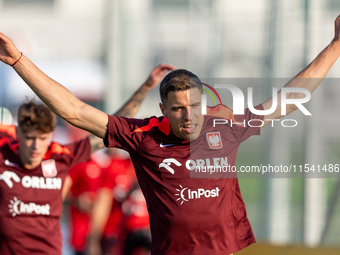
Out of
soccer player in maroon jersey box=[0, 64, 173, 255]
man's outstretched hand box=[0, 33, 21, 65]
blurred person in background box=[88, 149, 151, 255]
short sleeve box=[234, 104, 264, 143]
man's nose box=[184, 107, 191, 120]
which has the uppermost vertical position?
man's outstretched hand box=[0, 33, 21, 65]

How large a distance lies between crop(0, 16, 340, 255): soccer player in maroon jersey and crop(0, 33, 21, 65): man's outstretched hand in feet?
1.39

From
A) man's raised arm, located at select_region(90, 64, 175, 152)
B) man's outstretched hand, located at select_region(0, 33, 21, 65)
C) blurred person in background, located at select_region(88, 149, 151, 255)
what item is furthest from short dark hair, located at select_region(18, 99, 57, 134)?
blurred person in background, located at select_region(88, 149, 151, 255)

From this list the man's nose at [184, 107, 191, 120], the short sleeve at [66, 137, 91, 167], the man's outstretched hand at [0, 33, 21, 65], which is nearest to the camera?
the man's outstretched hand at [0, 33, 21, 65]

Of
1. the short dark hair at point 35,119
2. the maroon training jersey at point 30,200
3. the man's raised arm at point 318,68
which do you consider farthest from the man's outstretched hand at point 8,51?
the man's raised arm at point 318,68

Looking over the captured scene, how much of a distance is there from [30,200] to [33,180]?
0.58 ft

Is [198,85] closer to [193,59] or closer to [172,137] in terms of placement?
[172,137]

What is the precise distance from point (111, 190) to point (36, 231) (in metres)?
2.29

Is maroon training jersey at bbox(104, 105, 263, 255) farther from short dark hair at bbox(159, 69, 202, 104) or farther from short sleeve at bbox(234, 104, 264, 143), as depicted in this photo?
short dark hair at bbox(159, 69, 202, 104)

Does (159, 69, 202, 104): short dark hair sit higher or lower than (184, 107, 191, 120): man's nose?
higher

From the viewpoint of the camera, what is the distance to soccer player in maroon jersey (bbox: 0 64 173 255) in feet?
12.6

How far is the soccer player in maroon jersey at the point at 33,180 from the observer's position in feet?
12.6

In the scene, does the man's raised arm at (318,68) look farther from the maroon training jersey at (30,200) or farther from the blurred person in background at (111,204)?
the blurred person in background at (111,204)

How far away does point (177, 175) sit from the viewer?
2.92 metres

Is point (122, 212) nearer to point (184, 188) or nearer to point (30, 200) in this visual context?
point (30, 200)
